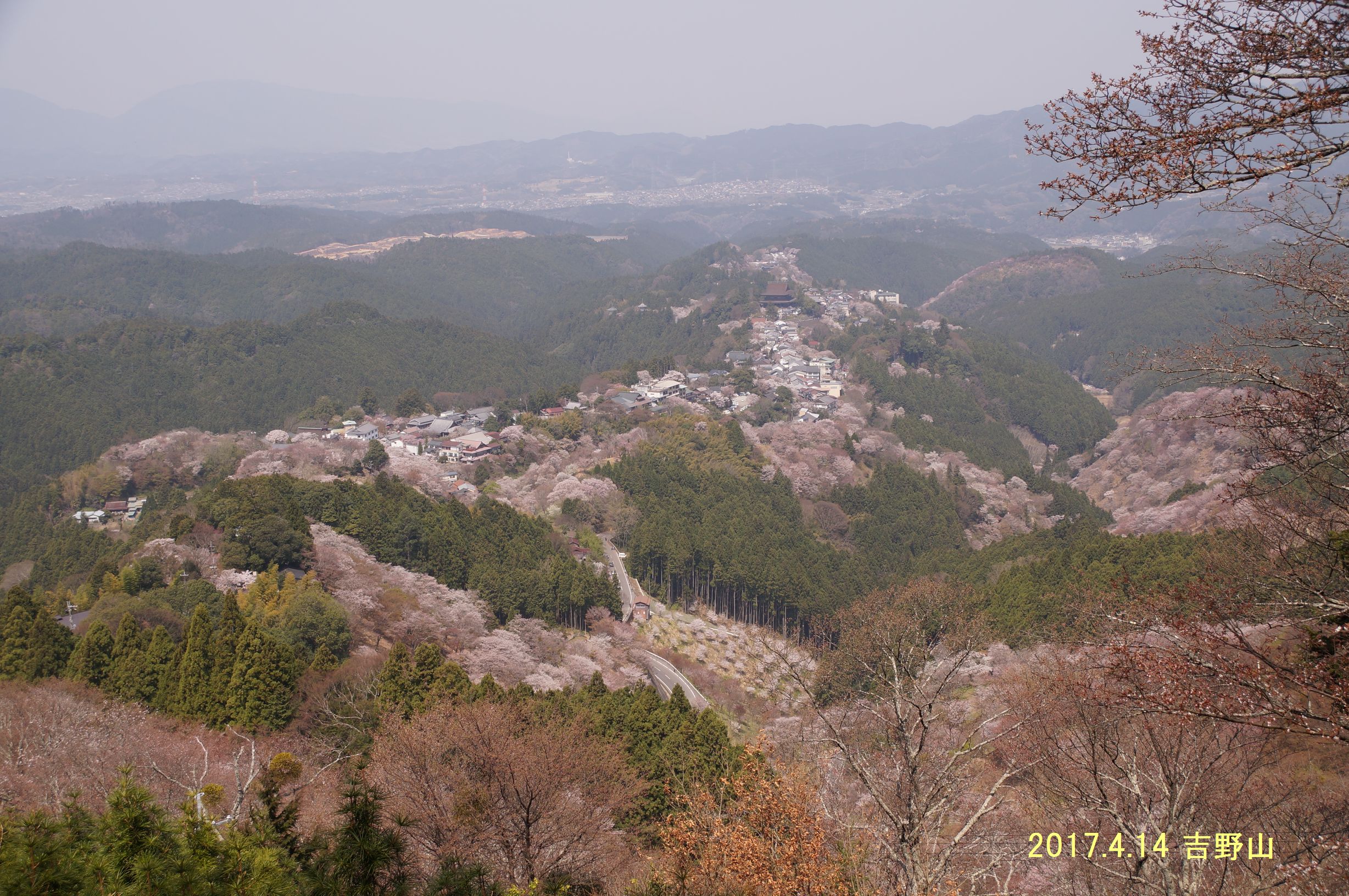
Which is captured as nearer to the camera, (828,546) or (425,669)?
(425,669)

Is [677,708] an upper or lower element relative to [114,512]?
upper

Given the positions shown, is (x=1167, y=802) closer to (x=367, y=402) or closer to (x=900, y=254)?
(x=367, y=402)

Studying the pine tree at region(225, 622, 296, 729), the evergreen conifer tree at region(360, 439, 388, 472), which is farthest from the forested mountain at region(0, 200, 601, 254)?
the pine tree at region(225, 622, 296, 729)

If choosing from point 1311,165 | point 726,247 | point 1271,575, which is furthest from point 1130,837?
point 726,247

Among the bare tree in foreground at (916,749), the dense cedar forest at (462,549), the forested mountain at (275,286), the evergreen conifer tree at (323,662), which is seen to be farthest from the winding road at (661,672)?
the forested mountain at (275,286)

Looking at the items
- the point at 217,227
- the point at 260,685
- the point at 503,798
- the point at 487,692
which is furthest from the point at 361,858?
the point at 217,227

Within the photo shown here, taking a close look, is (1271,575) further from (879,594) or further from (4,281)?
(4,281)
